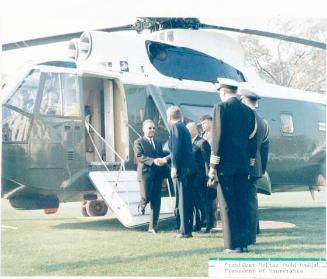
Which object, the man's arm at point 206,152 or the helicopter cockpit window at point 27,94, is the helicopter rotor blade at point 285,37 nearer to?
the man's arm at point 206,152

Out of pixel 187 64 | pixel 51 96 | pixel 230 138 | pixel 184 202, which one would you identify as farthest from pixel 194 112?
pixel 230 138

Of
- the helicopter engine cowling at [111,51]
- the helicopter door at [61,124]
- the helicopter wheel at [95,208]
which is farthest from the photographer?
the helicopter engine cowling at [111,51]

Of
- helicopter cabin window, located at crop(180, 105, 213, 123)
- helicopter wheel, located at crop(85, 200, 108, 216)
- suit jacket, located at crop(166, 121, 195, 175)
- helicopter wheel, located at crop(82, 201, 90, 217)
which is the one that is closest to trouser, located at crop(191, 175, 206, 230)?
suit jacket, located at crop(166, 121, 195, 175)

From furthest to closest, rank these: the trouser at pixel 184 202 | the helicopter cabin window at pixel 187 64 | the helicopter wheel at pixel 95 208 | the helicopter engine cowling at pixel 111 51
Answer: the helicopter cabin window at pixel 187 64, the helicopter engine cowling at pixel 111 51, the helicopter wheel at pixel 95 208, the trouser at pixel 184 202

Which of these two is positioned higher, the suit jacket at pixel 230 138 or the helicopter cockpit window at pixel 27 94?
the helicopter cockpit window at pixel 27 94

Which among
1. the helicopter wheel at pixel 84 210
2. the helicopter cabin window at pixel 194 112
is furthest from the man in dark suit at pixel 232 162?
the helicopter wheel at pixel 84 210

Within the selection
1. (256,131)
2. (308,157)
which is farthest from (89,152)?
(308,157)

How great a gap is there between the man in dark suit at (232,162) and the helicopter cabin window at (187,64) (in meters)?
2.01

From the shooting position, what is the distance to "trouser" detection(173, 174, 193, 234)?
20.0ft

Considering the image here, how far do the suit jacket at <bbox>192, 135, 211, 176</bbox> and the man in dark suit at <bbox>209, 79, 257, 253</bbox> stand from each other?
3.07ft

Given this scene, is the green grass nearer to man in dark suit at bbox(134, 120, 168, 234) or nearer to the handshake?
man in dark suit at bbox(134, 120, 168, 234)

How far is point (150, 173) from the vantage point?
636cm

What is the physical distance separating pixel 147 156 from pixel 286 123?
103 inches

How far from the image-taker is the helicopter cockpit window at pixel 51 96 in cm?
650
